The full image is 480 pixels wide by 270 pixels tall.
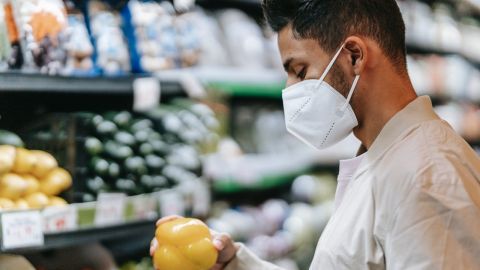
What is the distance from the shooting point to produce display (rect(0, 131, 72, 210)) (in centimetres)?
201

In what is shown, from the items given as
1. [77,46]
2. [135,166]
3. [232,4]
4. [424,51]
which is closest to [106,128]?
[135,166]

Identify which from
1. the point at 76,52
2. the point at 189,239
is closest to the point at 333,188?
the point at 76,52

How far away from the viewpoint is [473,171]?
144 centimetres

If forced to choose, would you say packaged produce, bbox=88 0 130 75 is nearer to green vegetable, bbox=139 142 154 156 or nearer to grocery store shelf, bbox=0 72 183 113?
grocery store shelf, bbox=0 72 183 113

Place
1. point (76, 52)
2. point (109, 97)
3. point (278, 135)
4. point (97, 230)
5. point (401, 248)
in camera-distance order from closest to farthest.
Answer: point (401, 248)
point (97, 230)
point (76, 52)
point (109, 97)
point (278, 135)

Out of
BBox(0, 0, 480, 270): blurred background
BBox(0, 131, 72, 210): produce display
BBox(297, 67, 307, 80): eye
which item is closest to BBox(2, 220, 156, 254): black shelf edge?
BBox(0, 0, 480, 270): blurred background

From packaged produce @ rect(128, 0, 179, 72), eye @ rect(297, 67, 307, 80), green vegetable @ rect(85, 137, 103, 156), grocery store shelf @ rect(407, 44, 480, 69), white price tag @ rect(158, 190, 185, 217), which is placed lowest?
grocery store shelf @ rect(407, 44, 480, 69)

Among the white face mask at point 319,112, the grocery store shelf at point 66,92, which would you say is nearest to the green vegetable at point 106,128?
the grocery store shelf at point 66,92

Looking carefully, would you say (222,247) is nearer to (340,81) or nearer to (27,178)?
(340,81)

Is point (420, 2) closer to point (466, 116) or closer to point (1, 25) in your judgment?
point (466, 116)

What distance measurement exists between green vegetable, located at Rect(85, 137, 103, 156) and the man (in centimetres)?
83

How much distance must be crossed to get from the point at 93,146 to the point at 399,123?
1140 mm

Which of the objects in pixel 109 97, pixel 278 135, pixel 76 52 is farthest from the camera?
pixel 278 135

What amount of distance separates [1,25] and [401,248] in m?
1.28
